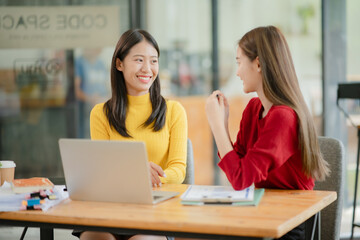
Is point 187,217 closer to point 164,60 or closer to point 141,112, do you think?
point 141,112

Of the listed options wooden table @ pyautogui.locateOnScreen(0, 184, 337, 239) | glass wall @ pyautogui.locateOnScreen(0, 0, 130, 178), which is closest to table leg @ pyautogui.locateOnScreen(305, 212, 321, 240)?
wooden table @ pyautogui.locateOnScreen(0, 184, 337, 239)

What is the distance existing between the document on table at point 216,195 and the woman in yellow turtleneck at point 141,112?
1.67 ft

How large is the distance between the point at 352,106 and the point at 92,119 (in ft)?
8.56

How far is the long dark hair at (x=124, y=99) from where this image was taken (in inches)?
102

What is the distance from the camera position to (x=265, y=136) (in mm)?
1938

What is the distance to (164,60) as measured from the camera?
467 cm

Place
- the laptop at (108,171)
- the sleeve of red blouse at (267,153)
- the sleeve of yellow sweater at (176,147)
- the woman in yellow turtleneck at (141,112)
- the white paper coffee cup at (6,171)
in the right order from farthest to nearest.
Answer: the woman in yellow turtleneck at (141,112)
the sleeve of yellow sweater at (176,147)
the white paper coffee cup at (6,171)
the sleeve of red blouse at (267,153)
the laptop at (108,171)

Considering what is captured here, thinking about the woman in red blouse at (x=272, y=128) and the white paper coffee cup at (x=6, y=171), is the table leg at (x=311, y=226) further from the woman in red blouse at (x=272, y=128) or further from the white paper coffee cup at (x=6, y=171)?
the white paper coffee cup at (x=6, y=171)

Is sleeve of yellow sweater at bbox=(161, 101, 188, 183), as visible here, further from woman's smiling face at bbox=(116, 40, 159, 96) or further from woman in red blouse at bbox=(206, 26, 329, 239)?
woman in red blouse at bbox=(206, 26, 329, 239)

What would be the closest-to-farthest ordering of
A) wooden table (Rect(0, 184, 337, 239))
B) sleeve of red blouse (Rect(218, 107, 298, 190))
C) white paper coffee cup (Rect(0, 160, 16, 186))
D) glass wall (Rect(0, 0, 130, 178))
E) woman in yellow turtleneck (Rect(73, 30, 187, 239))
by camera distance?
wooden table (Rect(0, 184, 337, 239)) < sleeve of red blouse (Rect(218, 107, 298, 190)) < white paper coffee cup (Rect(0, 160, 16, 186)) < woman in yellow turtleneck (Rect(73, 30, 187, 239)) < glass wall (Rect(0, 0, 130, 178))

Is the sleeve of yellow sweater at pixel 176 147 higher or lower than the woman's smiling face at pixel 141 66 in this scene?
lower

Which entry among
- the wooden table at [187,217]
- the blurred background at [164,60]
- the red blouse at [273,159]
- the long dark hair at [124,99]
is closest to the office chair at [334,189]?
the red blouse at [273,159]

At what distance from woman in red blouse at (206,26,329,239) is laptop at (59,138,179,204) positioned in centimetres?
29

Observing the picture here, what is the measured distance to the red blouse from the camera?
191cm
